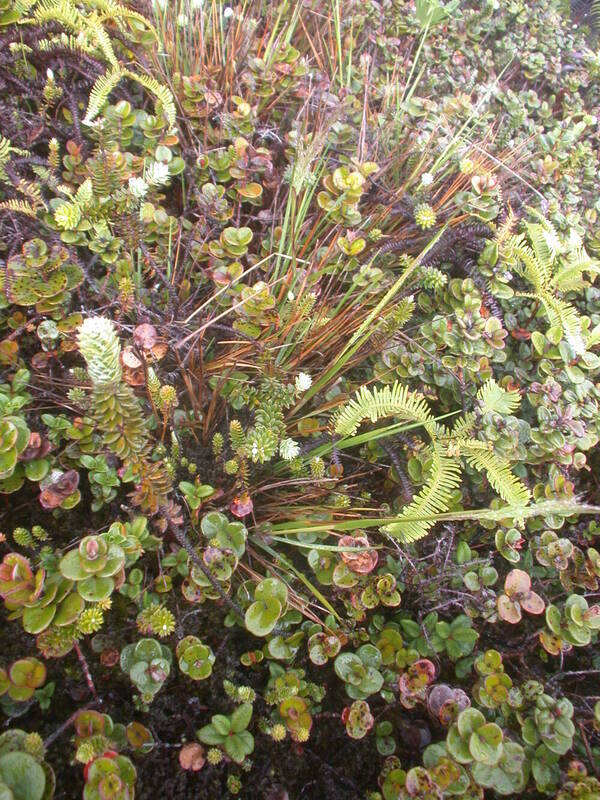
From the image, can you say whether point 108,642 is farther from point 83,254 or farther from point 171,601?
point 83,254

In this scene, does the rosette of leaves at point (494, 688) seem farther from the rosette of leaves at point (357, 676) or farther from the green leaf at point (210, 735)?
the green leaf at point (210, 735)

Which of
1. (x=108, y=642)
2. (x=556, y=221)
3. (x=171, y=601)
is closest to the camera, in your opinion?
(x=108, y=642)


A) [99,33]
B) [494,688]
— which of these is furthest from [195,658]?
[99,33]

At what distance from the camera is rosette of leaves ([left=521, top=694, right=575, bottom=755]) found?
1206 millimetres

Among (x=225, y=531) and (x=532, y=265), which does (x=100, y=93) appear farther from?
(x=532, y=265)

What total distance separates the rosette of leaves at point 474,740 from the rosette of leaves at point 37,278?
4.91 feet

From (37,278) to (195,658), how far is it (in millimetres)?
1090

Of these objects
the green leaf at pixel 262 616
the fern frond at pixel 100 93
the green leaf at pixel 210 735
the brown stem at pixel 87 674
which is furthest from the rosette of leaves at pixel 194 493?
the fern frond at pixel 100 93

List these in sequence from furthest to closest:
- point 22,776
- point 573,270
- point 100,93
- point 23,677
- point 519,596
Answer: point 573,270 → point 100,93 → point 519,596 → point 23,677 → point 22,776

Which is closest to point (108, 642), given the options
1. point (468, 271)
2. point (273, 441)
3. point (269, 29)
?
point (273, 441)

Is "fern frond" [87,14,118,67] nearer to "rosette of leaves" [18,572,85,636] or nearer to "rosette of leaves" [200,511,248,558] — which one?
"rosette of leaves" [200,511,248,558]

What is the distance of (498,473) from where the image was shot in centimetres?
140

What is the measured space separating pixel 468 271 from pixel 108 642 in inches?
65.5

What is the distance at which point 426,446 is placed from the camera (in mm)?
1513
